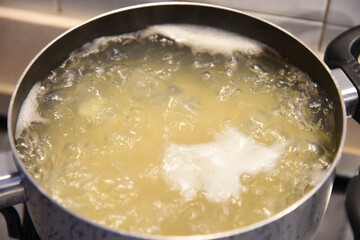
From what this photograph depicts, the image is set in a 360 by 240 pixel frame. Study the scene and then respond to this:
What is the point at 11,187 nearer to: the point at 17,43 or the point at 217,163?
the point at 217,163

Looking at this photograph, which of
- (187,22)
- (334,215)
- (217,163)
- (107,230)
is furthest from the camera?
(334,215)

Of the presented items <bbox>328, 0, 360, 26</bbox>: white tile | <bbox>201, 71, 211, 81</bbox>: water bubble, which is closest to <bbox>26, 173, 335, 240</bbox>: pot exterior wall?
<bbox>201, 71, 211, 81</bbox>: water bubble

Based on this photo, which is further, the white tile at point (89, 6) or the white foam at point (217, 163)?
the white tile at point (89, 6)

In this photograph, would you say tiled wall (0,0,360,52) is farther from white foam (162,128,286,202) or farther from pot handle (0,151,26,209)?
pot handle (0,151,26,209)

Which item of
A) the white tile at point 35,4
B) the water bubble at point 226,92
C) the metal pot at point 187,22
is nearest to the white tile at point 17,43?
the white tile at point 35,4

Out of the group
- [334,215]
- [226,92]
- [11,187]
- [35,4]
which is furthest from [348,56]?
[35,4]

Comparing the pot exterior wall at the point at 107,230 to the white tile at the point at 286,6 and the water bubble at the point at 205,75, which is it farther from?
the white tile at the point at 286,6

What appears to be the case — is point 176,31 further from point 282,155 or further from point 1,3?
point 1,3
